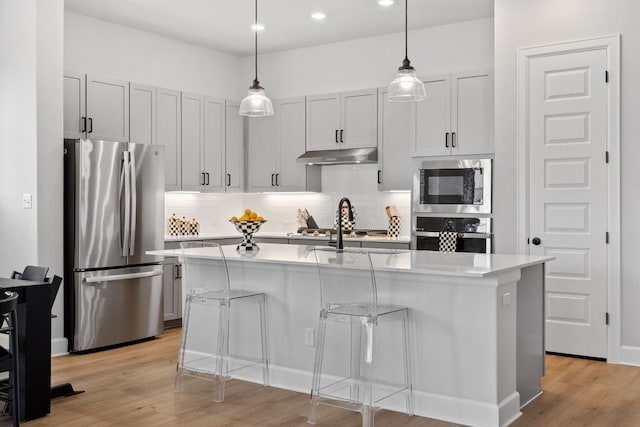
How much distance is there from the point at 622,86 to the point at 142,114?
4.31 m

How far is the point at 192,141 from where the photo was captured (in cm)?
702

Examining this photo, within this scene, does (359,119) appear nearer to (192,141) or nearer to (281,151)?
(281,151)

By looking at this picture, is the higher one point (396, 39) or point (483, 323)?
point (396, 39)

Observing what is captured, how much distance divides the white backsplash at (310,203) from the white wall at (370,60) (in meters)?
0.97

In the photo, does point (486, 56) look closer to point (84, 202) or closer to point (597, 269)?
point (597, 269)

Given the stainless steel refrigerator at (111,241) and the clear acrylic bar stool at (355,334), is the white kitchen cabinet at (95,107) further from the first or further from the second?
the clear acrylic bar stool at (355,334)

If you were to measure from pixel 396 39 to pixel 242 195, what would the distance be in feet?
8.65

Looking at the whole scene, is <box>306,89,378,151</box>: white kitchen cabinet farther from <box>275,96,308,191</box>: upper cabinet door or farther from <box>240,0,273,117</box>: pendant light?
<box>240,0,273,117</box>: pendant light

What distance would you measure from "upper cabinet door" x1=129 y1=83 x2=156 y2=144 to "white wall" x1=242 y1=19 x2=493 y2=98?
163cm

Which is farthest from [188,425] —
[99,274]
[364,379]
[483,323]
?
[99,274]

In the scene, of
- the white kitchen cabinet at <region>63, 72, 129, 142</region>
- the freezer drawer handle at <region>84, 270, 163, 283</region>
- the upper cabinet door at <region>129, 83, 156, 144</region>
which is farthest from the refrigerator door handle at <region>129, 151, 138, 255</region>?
the upper cabinet door at <region>129, 83, 156, 144</region>

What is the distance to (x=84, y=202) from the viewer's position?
214 inches

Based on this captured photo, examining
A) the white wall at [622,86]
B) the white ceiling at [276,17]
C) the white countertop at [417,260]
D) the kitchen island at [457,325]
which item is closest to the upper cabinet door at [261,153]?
the white ceiling at [276,17]

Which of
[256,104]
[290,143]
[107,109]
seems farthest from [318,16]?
[107,109]
